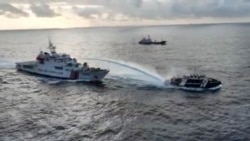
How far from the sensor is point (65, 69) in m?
141

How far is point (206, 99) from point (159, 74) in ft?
142

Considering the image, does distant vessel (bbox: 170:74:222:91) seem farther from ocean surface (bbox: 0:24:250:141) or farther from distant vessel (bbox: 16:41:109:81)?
distant vessel (bbox: 16:41:109:81)

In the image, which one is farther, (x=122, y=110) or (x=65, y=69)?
(x=65, y=69)

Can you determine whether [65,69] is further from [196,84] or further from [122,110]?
[196,84]

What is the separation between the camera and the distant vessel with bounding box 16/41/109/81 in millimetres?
138125

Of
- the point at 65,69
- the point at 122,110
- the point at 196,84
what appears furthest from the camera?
the point at 65,69

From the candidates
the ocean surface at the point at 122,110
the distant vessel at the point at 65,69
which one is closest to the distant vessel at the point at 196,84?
the ocean surface at the point at 122,110

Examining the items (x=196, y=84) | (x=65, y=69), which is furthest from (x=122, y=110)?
(x=65, y=69)

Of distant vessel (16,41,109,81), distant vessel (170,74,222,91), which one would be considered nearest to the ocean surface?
distant vessel (170,74,222,91)

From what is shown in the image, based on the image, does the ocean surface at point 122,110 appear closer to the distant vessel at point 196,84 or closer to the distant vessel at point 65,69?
the distant vessel at point 196,84

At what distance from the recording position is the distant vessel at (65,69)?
13812 centimetres

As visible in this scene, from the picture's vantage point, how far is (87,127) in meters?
82.1

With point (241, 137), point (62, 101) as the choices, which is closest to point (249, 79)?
point (241, 137)

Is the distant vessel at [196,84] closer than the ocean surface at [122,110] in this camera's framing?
No
